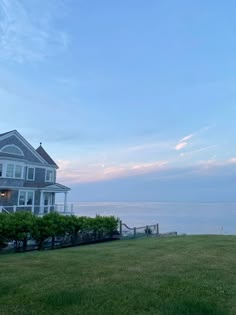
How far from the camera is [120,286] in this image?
6.63 meters

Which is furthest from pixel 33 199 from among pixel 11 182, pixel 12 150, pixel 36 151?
pixel 12 150

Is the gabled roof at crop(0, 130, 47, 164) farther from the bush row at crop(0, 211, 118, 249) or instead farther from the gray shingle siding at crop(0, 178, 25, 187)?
the bush row at crop(0, 211, 118, 249)

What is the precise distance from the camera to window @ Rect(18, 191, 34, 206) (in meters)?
31.5

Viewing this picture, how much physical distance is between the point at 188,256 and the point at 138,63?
15.5m

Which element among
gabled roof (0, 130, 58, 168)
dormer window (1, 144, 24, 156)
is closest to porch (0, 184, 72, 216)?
gabled roof (0, 130, 58, 168)

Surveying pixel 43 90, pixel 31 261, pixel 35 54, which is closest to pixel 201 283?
pixel 31 261

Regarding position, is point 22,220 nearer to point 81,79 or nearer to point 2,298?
point 2,298

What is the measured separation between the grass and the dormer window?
2162cm

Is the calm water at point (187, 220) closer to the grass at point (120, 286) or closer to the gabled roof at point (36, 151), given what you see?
the gabled roof at point (36, 151)

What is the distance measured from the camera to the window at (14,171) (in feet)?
98.9

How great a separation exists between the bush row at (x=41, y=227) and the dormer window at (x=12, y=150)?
40.6 feet

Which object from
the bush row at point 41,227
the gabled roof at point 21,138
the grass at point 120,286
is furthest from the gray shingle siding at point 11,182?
the grass at point 120,286

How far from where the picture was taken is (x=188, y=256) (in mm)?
10836

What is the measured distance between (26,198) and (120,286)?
88.0 ft
